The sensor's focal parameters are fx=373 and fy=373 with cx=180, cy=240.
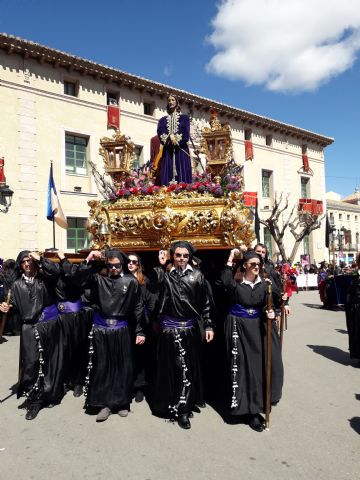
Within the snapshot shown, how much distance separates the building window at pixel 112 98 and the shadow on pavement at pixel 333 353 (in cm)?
1717

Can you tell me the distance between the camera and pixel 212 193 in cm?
485

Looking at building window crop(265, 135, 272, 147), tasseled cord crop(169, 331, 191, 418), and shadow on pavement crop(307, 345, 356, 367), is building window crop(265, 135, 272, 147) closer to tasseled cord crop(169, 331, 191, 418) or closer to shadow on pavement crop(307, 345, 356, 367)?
shadow on pavement crop(307, 345, 356, 367)

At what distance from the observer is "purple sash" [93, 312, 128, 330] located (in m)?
4.29

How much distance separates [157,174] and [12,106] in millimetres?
13997

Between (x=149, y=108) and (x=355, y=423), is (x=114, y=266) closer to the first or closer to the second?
(x=355, y=423)

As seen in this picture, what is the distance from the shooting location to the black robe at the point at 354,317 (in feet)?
20.5

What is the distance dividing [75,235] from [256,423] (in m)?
16.1

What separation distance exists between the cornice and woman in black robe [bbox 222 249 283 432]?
17.1m

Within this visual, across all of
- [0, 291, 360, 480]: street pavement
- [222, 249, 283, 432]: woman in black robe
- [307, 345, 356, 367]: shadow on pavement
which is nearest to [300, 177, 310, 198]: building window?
[307, 345, 356, 367]: shadow on pavement

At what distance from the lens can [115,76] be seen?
64.5 feet

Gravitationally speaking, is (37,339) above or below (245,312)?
below

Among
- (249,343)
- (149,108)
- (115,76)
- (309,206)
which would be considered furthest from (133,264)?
(309,206)

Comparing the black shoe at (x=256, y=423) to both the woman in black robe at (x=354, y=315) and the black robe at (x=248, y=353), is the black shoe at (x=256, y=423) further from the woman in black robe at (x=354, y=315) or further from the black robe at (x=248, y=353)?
the woman in black robe at (x=354, y=315)

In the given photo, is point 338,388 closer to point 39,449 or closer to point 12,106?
point 39,449
